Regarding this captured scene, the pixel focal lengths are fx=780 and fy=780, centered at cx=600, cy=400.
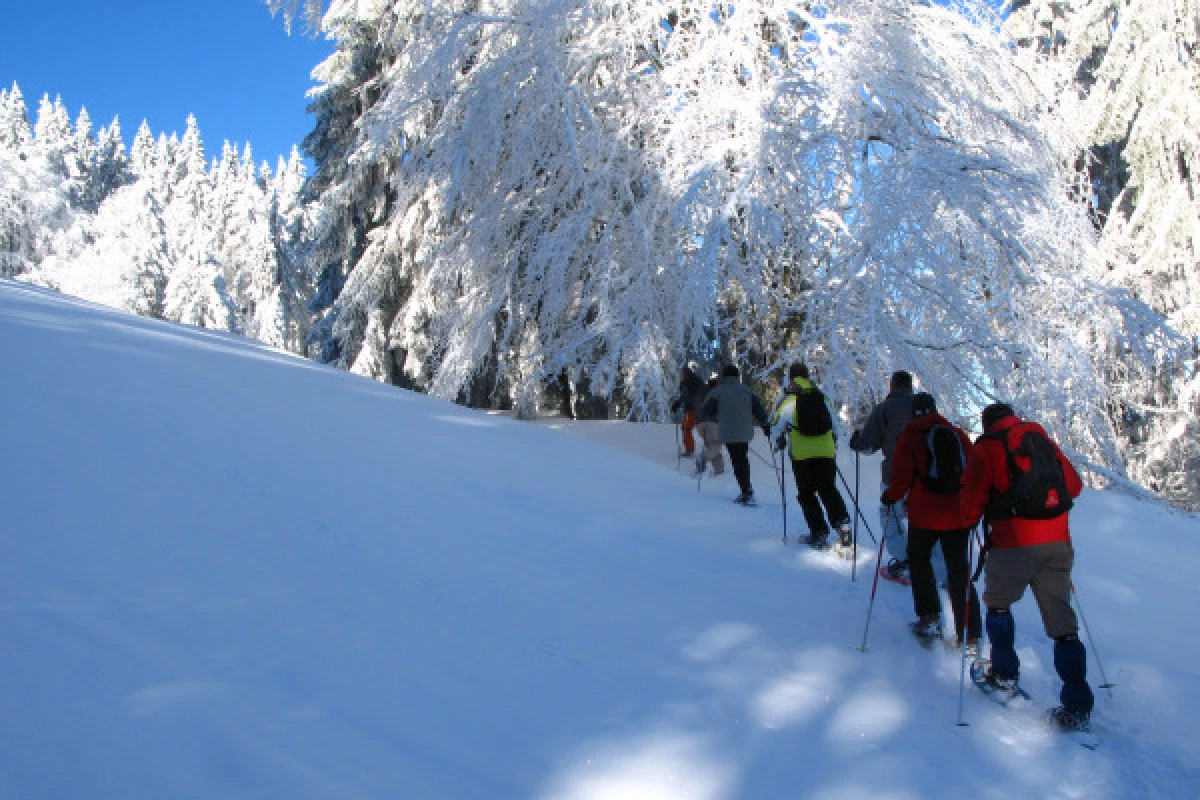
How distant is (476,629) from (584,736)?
0.98 metres

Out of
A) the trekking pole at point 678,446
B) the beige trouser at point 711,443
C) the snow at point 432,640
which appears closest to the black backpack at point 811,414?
the snow at point 432,640

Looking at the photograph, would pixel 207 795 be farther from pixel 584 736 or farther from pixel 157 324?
pixel 157 324

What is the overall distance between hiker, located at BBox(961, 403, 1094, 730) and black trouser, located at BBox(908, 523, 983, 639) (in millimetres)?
644

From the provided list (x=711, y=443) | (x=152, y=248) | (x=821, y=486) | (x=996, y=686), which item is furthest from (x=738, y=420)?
(x=152, y=248)

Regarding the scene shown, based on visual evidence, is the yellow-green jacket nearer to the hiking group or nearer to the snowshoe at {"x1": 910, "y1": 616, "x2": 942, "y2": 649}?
the hiking group

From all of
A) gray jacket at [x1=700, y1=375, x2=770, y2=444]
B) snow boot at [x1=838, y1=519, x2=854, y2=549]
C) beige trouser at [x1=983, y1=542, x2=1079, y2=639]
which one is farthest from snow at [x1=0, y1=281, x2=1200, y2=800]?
gray jacket at [x1=700, y1=375, x2=770, y2=444]

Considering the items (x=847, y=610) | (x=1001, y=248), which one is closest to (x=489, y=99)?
(x=1001, y=248)

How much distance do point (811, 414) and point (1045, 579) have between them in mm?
2872

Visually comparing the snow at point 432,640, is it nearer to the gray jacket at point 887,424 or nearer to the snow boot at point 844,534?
the snow boot at point 844,534

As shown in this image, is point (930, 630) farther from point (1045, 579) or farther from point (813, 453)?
point (813, 453)

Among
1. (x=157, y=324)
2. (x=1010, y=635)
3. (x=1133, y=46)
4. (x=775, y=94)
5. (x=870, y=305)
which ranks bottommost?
(x=1010, y=635)

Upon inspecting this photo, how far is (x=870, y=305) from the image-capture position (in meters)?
7.80

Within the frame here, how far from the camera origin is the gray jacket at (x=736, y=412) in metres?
8.42

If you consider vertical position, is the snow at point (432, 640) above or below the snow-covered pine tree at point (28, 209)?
below
